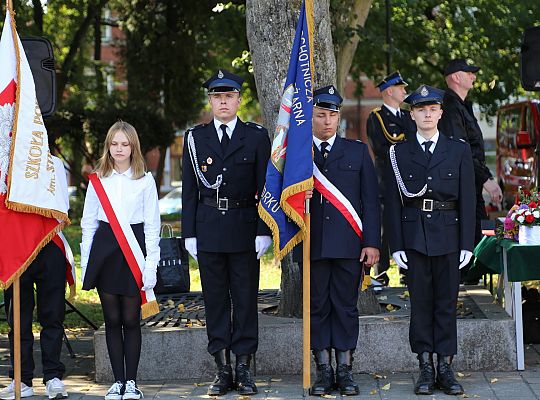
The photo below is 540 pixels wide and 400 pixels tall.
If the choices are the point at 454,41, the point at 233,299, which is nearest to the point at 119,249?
the point at 233,299

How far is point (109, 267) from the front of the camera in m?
6.91

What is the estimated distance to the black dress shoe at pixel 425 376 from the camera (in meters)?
6.94

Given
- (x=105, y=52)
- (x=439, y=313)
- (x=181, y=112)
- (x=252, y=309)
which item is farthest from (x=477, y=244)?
(x=105, y=52)

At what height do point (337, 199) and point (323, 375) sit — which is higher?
point (337, 199)

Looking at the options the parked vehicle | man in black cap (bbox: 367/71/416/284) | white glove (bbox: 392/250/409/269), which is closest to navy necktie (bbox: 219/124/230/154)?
white glove (bbox: 392/250/409/269)

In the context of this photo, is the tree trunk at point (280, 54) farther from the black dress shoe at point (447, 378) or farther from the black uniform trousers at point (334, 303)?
the black dress shoe at point (447, 378)

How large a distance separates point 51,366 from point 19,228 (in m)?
0.97

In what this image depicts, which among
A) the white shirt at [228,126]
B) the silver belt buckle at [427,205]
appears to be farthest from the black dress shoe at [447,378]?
the white shirt at [228,126]

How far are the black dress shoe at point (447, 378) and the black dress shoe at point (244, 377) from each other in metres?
1.23

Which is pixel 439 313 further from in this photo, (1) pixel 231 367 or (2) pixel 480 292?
(2) pixel 480 292

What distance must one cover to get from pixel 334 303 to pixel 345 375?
0.48 m

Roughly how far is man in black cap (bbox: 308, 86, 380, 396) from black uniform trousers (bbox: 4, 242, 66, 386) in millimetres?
1740

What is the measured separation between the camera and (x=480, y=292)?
9164 millimetres

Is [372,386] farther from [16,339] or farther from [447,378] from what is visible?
[16,339]
